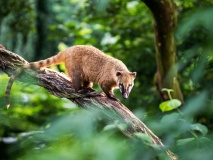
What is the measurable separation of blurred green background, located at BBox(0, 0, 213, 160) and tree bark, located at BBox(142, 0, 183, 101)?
0.20m

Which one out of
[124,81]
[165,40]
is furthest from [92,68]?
[165,40]

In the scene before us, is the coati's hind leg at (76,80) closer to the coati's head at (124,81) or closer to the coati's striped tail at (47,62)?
the coati's striped tail at (47,62)

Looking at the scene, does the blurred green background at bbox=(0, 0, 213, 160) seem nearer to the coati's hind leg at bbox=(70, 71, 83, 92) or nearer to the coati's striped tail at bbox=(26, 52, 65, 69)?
the coati's striped tail at bbox=(26, 52, 65, 69)

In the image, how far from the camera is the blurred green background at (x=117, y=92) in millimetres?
781

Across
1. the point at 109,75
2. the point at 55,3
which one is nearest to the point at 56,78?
the point at 109,75

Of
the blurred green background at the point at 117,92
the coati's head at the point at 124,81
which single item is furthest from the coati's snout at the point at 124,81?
the blurred green background at the point at 117,92

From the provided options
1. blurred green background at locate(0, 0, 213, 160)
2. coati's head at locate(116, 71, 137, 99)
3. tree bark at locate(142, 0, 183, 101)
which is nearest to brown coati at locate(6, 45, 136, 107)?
coati's head at locate(116, 71, 137, 99)

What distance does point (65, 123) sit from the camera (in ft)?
2.60

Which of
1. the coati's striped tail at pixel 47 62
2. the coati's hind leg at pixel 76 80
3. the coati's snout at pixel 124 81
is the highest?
the coati's striped tail at pixel 47 62

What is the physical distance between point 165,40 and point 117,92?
1.43 metres

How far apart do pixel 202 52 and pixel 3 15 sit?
5.90 meters

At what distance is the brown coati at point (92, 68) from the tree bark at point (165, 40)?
0.62 metres

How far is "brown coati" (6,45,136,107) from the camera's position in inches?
177

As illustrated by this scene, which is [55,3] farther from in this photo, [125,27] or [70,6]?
[125,27]
